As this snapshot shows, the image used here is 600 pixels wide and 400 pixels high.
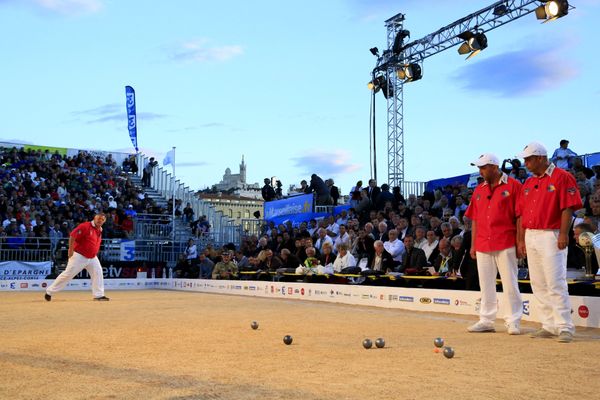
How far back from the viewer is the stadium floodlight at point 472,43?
19859 millimetres

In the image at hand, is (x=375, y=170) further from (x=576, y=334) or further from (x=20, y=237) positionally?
(x=576, y=334)

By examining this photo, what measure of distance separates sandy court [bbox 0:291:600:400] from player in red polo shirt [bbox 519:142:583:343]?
341 mm

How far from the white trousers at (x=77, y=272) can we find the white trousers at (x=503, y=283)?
9496 millimetres

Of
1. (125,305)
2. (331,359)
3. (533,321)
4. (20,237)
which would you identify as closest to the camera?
→ (331,359)

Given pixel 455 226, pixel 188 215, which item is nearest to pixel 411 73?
pixel 455 226

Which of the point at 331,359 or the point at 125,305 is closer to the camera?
the point at 331,359

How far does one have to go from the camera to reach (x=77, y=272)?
15.4 metres

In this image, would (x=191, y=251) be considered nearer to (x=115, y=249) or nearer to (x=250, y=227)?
(x=115, y=249)

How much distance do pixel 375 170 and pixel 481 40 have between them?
7.59 m

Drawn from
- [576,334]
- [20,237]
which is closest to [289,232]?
[20,237]

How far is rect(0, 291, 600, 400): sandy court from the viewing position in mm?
4668

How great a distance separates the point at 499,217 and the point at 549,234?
86cm

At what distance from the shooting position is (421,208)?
700 inches

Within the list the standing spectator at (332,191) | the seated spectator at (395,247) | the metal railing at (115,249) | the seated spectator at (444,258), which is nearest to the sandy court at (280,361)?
the seated spectator at (444,258)
